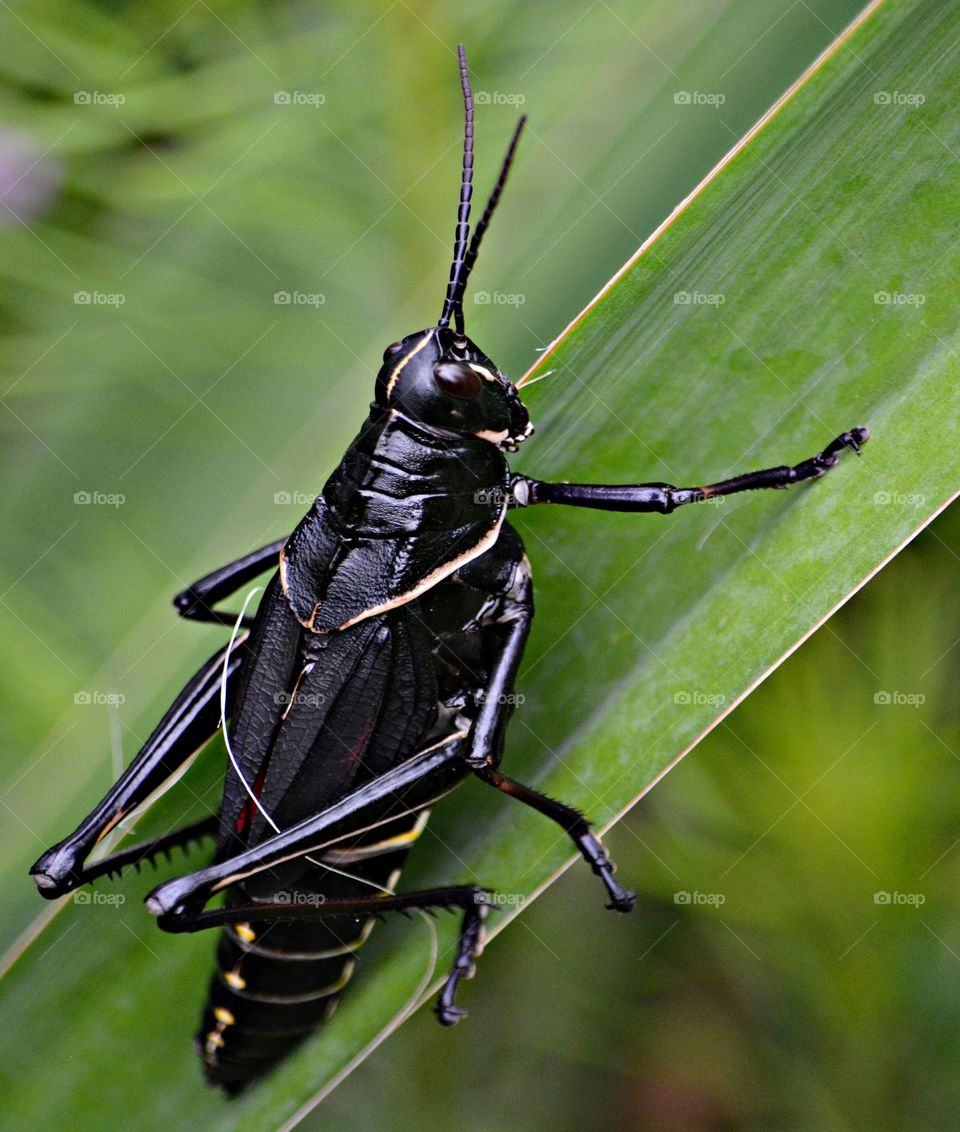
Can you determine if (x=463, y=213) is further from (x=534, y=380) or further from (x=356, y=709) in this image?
(x=356, y=709)

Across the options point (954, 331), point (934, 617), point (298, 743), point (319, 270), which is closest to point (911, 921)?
point (934, 617)

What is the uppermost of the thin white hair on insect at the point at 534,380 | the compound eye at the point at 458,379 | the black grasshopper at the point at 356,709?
the thin white hair on insect at the point at 534,380

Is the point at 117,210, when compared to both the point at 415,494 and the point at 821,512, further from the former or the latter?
the point at 821,512

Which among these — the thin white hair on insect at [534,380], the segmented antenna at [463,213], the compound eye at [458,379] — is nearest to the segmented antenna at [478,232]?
the segmented antenna at [463,213]

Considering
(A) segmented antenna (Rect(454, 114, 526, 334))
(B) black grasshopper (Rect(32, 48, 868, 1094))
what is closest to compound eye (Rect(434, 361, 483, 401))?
(B) black grasshopper (Rect(32, 48, 868, 1094))

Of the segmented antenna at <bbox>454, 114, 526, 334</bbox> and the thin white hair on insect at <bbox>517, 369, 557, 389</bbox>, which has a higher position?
the segmented antenna at <bbox>454, 114, 526, 334</bbox>

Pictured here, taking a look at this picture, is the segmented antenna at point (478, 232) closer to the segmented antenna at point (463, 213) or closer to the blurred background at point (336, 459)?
the segmented antenna at point (463, 213)

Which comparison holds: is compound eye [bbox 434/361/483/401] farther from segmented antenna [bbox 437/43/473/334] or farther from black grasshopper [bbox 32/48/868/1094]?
segmented antenna [bbox 437/43/473/334]
